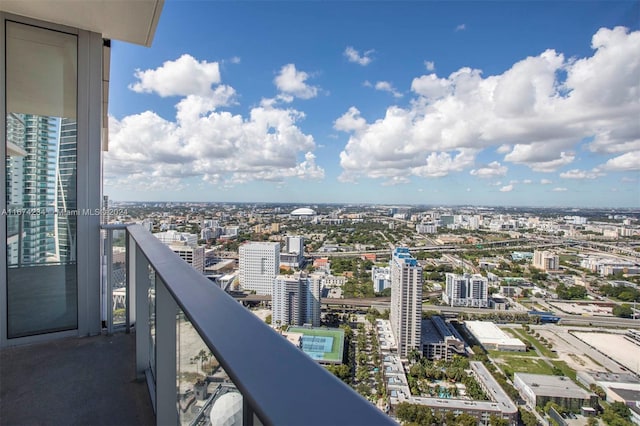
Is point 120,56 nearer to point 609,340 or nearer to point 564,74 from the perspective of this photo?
point 609,340

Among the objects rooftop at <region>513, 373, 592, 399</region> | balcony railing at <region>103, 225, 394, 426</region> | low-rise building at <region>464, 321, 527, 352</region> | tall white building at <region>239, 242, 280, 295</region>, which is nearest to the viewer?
balcony railing at <region>103, 225, 394, 426</region>

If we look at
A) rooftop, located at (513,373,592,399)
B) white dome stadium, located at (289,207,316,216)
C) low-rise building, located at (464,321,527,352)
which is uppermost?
white dome stadium, located at (289,207,316,216)

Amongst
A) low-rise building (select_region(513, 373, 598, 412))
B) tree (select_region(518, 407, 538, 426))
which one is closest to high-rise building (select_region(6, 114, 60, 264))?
tree (select_region(518, 407, 538, 426))

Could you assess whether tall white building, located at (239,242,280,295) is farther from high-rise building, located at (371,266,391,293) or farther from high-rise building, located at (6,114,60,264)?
high-rise building, located at (6,114,60,264)

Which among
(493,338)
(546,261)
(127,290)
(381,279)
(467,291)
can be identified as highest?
(127,290)

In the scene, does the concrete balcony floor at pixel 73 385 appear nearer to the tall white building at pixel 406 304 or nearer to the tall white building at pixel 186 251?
the tall white building at pixel 186 251

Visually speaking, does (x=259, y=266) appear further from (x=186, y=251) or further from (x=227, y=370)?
(x=227, y=370)

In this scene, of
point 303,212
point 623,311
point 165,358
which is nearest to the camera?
point 165,358

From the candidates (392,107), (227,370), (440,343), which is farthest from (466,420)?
(392,107)
